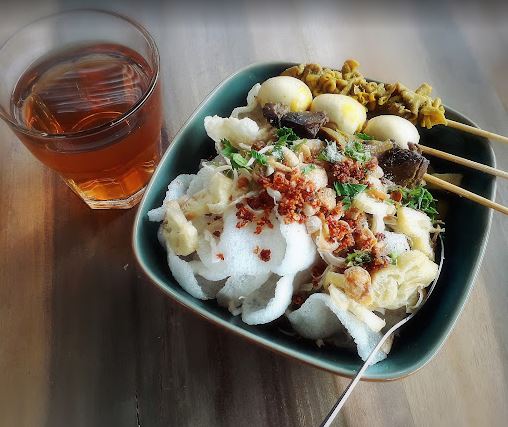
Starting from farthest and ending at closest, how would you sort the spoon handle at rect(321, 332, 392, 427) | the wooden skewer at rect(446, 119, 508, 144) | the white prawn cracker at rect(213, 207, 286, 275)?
the wooden skewer at rect(446, 119, 508, 144) < the white prawn cracker at rect(213, 207, 286, 275) < the spoon handle at rect(321, 332, 392, 427)

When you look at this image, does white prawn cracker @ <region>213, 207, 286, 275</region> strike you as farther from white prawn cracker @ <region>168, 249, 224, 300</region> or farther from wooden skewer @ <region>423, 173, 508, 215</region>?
wooden skewer @ <region>423, 173, 508, 215</region>

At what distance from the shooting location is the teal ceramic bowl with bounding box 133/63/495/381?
37.2 inches

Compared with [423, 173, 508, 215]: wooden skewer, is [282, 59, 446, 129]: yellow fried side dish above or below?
above

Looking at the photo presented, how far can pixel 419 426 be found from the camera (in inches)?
43.1

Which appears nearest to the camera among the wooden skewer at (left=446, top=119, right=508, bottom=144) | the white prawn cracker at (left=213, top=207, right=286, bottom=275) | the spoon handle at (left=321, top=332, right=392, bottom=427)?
the spoon handle at (left=321, top=332, right=392, bottom=427)

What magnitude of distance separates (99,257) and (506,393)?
902 millimetres

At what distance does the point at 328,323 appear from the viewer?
101 cm

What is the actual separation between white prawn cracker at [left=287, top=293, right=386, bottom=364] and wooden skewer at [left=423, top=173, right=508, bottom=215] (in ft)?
1.05

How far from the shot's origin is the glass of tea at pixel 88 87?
46.1 inches

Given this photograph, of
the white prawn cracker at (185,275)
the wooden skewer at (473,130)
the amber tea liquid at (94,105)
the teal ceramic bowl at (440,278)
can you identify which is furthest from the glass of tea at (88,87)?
the wooden skewer at (473,130)

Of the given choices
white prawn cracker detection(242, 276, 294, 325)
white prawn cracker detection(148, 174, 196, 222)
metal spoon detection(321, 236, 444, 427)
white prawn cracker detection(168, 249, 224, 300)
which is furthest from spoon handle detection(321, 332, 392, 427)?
white prawn cracker detection(148, 174, 196, 222)

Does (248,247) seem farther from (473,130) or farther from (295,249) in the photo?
(473,130)

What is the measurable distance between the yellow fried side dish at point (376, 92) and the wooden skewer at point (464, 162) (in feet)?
0.22

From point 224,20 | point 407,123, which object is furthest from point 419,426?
point 224,20
